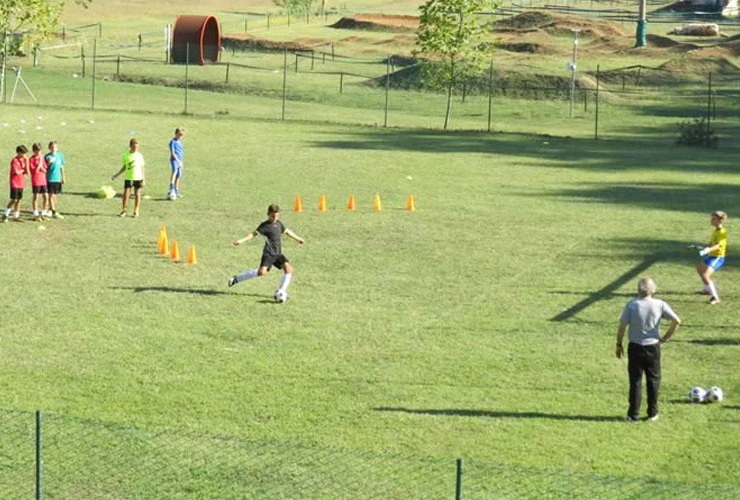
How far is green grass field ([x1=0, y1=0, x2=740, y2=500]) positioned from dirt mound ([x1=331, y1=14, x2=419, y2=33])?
63857 millimetres

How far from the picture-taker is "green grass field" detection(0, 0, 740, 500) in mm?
16031

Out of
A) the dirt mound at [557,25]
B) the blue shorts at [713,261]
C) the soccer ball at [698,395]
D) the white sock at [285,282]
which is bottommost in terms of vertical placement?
the soccer ball at [698,395]

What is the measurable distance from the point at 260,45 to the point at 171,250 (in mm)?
65991

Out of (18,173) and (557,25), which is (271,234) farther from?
(557,25)

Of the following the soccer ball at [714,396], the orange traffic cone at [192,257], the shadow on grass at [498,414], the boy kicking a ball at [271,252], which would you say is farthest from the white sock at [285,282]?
the soccer ball at [714,396]

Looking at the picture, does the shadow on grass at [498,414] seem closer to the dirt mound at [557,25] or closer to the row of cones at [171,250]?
the row of cones at [171,250]

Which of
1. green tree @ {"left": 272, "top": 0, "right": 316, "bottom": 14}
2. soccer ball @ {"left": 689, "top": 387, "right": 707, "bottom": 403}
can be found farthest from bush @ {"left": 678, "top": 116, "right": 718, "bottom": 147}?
green tree @ {"left": 272, "top": 0, "right": 316, "bottom": 14}

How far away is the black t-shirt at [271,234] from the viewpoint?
2409 centimetres

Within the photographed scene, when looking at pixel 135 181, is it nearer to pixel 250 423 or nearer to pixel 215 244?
pixel 215 244

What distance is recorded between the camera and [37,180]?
30969 mm

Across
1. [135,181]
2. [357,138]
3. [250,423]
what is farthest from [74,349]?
[357,138]

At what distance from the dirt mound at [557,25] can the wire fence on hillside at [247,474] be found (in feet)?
273

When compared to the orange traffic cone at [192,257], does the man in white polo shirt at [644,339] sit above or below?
above

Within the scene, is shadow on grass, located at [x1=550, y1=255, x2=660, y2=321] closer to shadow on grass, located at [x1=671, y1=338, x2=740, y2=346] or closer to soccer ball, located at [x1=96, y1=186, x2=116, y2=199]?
shadow on grass, located at [x1=671, y1=338, x2=740, y2=346]
